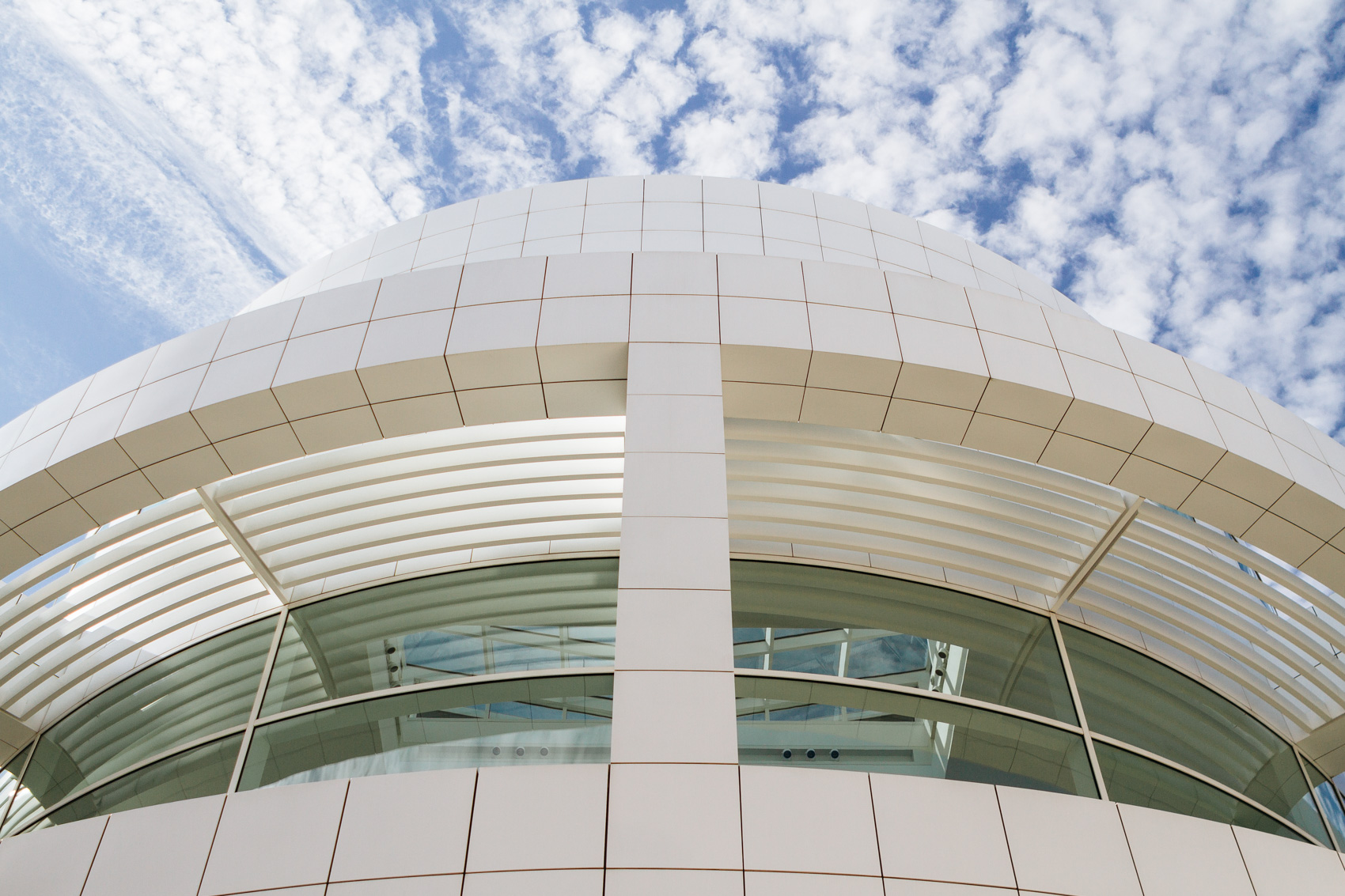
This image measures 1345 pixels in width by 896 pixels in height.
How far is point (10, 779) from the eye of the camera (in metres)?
11.9

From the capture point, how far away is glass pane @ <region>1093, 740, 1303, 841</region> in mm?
8641

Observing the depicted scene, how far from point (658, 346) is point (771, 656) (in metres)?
3.48

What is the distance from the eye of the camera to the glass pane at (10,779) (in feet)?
37.8

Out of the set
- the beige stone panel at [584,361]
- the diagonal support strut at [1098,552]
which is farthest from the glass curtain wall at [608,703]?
the beige stone panel at [584,361]

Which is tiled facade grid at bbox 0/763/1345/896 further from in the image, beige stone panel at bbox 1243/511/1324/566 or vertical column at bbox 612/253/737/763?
beige stone panel at bbox 1243/511/1324/566

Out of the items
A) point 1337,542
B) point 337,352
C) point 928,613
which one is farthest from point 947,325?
point 337,352

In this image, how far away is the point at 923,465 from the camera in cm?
1020

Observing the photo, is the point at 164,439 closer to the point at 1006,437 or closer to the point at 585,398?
the point at 585,398

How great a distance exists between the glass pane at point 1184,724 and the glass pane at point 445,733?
533cm

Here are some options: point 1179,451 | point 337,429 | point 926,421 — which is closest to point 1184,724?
point 1179,451

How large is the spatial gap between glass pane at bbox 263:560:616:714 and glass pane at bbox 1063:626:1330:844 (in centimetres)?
548

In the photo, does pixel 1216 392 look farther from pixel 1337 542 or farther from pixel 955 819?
pixel 955 819

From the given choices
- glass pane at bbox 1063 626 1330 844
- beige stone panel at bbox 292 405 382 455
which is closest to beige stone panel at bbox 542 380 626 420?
beige stone panel at bbox 292 405 382 455

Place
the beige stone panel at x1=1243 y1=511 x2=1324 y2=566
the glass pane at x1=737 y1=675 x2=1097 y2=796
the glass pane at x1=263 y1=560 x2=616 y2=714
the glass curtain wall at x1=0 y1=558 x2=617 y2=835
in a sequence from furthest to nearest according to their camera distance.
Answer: the glass pane at x1=263 y1=560 x2=616 y2=714, the beige stone panel at x1=1243 y1=511 x2=1324 y2=566, the glass curtain wall at x1=0 y1=558 x2=617 y2=835, the glass pane at x1=737 y1=675 x2=1097 y2=796
